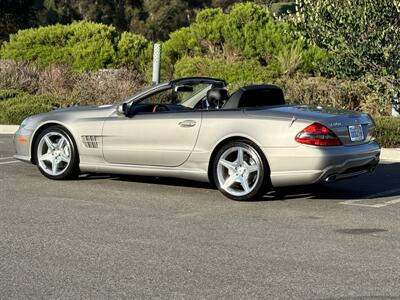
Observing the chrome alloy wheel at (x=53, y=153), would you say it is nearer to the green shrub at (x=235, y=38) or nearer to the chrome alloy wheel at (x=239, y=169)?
Answer: the chrome alloy wheel at (x=239, y=169)

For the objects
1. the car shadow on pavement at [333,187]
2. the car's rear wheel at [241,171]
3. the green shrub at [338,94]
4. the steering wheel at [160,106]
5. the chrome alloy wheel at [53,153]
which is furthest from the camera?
the green shrub at [338,94]

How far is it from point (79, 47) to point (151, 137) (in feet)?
61.2

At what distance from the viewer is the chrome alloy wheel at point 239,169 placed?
8539 millimetres

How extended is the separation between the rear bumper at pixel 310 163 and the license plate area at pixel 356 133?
134 millimetres

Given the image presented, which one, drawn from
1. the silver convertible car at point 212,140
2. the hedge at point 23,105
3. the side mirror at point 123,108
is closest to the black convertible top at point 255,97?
the silver convertible car at point 212,140

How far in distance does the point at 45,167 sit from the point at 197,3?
6731cm

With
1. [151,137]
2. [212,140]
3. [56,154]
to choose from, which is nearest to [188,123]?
[212,140]

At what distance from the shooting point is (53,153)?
998 centimetres

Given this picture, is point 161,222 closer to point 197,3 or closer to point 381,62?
point 381,62

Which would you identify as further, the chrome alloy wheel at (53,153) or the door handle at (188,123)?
the chrome alloy wheel at (53,153)

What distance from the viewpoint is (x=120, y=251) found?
6320 mm

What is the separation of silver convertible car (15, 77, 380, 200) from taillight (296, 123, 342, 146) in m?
0.01

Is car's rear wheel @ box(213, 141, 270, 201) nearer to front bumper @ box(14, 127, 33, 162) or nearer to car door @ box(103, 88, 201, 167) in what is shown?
car door @ box(103, 88, 201, 167)

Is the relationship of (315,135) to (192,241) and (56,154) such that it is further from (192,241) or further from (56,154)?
(56,154)
